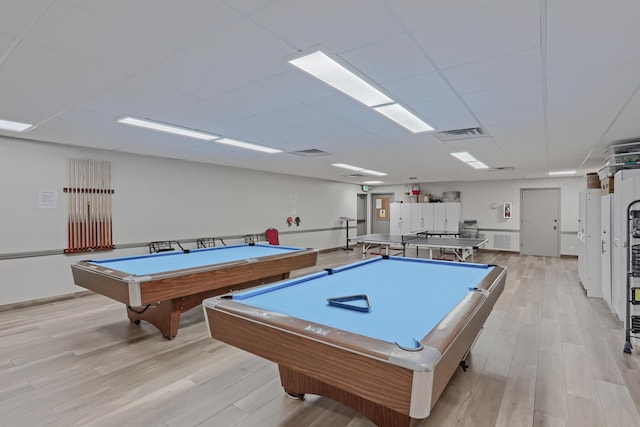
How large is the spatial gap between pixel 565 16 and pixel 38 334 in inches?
201

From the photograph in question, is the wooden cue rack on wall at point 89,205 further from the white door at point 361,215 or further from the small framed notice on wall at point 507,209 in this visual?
the small framed notice on wall at point 507,209

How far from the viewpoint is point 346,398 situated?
198cm

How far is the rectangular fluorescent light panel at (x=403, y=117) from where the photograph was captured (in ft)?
10.0

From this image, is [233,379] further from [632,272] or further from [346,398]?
[632,272]

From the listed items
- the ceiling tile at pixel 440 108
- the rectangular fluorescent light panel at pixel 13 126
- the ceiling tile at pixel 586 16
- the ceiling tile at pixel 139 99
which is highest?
the rectangular fluorescent light panel at pixel 13 126

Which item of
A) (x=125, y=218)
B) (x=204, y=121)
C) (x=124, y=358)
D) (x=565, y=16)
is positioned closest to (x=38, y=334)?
(x=124, y=358)

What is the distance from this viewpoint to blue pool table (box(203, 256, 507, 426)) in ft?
4.10

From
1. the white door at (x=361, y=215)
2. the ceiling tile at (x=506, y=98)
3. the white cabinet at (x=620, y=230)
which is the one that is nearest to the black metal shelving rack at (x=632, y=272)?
the white cabinet at (x=620, y=230)

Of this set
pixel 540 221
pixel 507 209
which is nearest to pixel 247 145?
pixel 507 209

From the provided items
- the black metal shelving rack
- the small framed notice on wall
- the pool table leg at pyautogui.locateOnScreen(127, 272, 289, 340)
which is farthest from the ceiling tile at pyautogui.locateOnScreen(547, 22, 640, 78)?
the small framed notice on wall

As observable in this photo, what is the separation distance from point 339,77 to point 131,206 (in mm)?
4667

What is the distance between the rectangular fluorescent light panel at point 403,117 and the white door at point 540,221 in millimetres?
7441

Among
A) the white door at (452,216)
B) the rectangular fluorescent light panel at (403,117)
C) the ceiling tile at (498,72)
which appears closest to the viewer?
the ceiling tile at (498,72)

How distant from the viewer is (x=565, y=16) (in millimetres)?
1546
